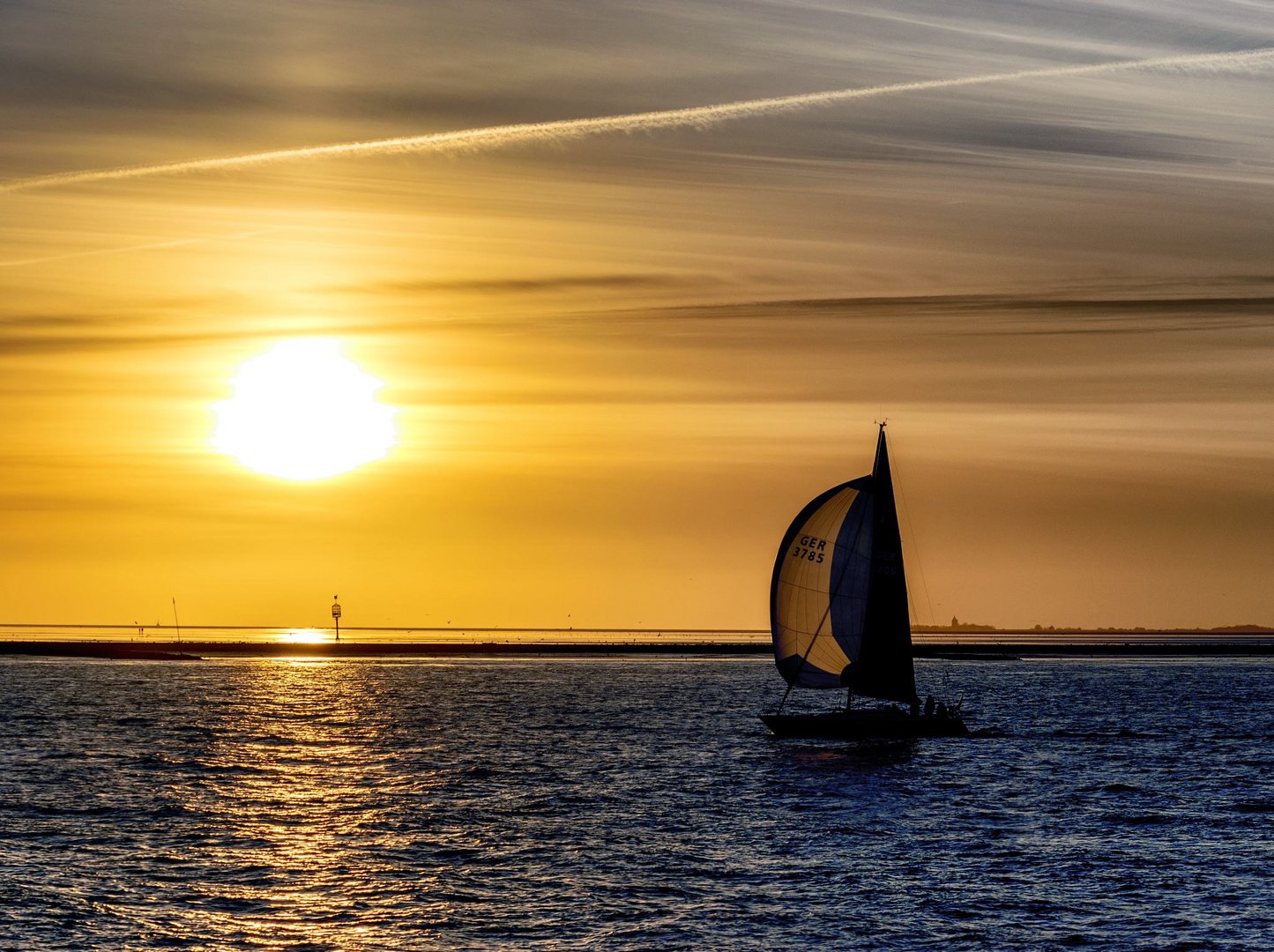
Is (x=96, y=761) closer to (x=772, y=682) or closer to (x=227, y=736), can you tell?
(x=227, y=736)

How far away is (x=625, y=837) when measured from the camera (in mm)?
60562

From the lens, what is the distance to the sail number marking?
8825 cm

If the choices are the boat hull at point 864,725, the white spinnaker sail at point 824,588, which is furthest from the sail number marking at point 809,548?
the boat hull at point 864,725

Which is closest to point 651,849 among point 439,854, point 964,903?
point 439,854

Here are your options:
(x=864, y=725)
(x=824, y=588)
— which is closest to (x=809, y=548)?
(x=824, y=588)

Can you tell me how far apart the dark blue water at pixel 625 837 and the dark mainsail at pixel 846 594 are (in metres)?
5.27

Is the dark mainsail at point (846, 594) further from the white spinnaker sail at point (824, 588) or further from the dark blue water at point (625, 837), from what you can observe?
the dark blue water at point (625, 837)

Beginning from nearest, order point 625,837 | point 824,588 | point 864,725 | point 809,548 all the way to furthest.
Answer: point 625,837 → point 864,725 → point 809,548 → point 824,588

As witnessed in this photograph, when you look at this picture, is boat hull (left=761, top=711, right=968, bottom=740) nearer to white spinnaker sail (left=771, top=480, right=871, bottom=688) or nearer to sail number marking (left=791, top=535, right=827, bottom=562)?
white spinnaker sail (left=771, top=480, right=871, bottom=688)

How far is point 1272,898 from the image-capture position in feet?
163

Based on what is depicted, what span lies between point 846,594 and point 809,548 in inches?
141

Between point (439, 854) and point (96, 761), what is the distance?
130 feet

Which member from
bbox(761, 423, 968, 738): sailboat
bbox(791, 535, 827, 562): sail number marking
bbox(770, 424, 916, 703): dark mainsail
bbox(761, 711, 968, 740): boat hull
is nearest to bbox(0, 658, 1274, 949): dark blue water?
bbox(761, 711, 968, 740): boat hull

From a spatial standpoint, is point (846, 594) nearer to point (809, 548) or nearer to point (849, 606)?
point (849, 606)
